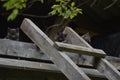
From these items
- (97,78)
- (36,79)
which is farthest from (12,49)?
(97,78)

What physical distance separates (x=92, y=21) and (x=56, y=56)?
395cm

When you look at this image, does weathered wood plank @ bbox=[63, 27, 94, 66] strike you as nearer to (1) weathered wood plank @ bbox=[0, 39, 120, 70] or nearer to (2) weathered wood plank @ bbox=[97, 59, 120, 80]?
(2) weathered wood plank @ bbox=[97, 59, 120, 80]

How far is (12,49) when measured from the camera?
3379 mm

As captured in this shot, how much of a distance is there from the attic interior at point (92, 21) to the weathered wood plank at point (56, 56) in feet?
6.93

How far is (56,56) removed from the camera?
9.57 feet

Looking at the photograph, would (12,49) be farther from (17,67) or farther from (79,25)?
(79,25)

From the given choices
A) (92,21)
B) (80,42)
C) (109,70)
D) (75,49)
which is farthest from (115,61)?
(92,21)

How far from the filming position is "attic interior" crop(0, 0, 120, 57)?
577cm

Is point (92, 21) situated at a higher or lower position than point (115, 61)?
lower

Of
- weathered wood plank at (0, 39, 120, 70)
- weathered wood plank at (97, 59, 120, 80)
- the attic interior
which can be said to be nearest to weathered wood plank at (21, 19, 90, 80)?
weathered wood plank at (0, 39, 120, 70)

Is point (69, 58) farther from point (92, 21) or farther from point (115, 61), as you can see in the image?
point (92, 21)

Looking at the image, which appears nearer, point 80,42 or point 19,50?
point 19,50

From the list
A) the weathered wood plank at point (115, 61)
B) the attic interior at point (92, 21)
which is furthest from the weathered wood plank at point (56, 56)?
the attic interior at point (92, 21)

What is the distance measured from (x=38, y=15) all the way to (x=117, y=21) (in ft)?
5.57
